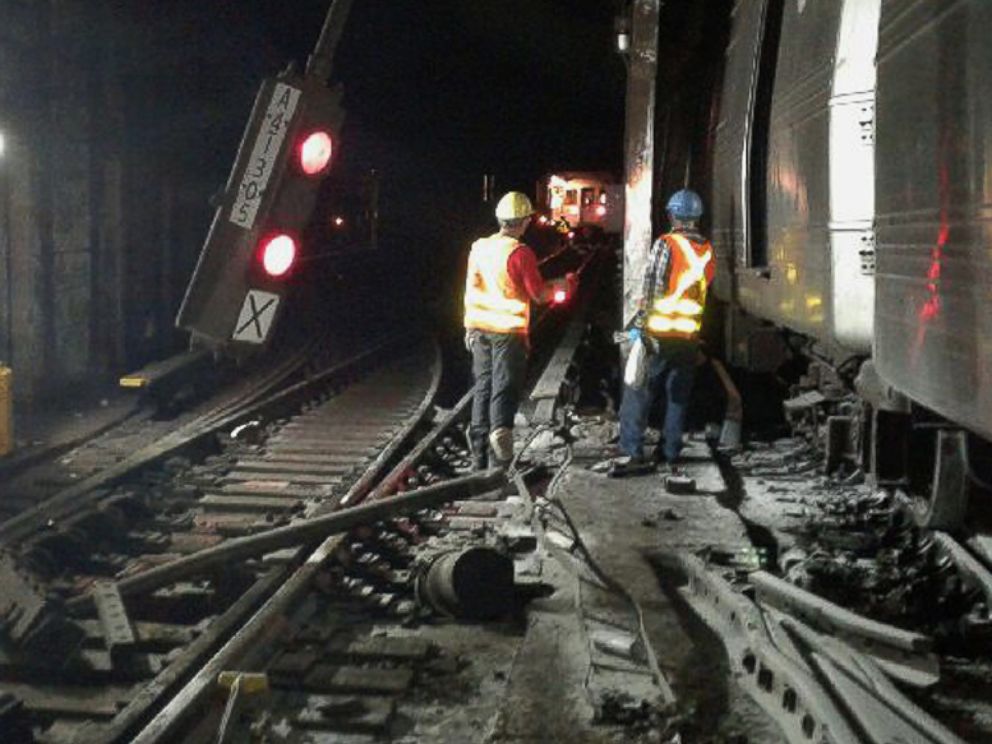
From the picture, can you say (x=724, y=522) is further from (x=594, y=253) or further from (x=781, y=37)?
(x=594, y=253)

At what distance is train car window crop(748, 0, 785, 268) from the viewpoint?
9031 mm

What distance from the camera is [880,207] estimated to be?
564cm

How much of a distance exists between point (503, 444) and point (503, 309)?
947 millimetres

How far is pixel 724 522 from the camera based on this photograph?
7.36 meters

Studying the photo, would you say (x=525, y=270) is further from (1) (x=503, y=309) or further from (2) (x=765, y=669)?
(2) (x=765, y=669)

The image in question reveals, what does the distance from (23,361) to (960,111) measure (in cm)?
1097

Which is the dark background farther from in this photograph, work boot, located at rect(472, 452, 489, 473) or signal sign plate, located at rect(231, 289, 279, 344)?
signal sign plate, located at rect(231, 289, 279, 344)

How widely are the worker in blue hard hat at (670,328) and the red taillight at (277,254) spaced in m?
3.47

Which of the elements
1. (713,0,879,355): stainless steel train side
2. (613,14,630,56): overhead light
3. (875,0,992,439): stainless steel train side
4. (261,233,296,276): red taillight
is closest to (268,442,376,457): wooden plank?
(713,0,879,355): stainless steel train side

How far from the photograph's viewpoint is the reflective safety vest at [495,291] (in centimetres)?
883

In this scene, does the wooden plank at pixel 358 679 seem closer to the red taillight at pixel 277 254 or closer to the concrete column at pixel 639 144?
the red taillight at pixel 277 254

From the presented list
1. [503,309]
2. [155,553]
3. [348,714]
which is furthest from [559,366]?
[348,714]

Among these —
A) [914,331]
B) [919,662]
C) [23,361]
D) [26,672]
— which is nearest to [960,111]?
[914,331]

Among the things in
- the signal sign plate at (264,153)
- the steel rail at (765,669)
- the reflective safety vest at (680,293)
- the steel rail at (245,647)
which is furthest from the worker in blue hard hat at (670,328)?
the signal sign plate at (264,153)
